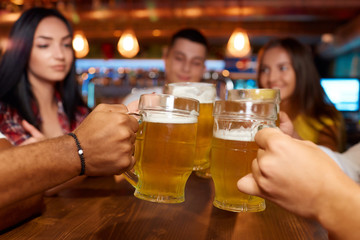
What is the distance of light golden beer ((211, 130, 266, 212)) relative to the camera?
0.70 meters

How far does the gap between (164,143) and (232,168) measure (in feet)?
0.53

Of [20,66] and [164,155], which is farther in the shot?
[20,66]

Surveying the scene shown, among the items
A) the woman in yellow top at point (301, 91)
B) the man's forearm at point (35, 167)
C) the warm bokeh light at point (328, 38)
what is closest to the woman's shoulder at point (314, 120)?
the woman in yellow top at point (301, 91)

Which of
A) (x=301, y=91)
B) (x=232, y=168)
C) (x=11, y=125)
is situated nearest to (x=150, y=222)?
(x=232, y=168)

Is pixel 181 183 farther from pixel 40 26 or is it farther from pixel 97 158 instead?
pixel 40 26

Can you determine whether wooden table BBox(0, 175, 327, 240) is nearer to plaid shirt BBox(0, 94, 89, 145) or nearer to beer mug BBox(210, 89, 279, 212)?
beer mug BBox(210, 89, 279, 212)

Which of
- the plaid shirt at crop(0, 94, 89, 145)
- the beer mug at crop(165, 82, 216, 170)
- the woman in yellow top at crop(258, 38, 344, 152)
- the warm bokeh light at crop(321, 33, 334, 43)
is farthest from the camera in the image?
the warm bokeh light at crop(321, 33, 334, 43)

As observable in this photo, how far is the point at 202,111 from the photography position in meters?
0.93

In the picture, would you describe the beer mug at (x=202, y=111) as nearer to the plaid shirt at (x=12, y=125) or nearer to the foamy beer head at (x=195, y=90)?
the foamy beer head at (x=195, y=90)

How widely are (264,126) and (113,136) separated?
0.33 m

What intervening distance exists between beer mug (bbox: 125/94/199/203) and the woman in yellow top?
1932mm

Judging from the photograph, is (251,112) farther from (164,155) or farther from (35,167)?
(35,167)

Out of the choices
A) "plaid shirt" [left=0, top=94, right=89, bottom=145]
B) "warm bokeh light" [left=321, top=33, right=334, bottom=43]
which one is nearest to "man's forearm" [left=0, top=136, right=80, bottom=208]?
"plaid shirt" [left=0, top=94, right=89, bottom=145]

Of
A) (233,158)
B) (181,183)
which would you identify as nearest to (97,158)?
(181,183)
